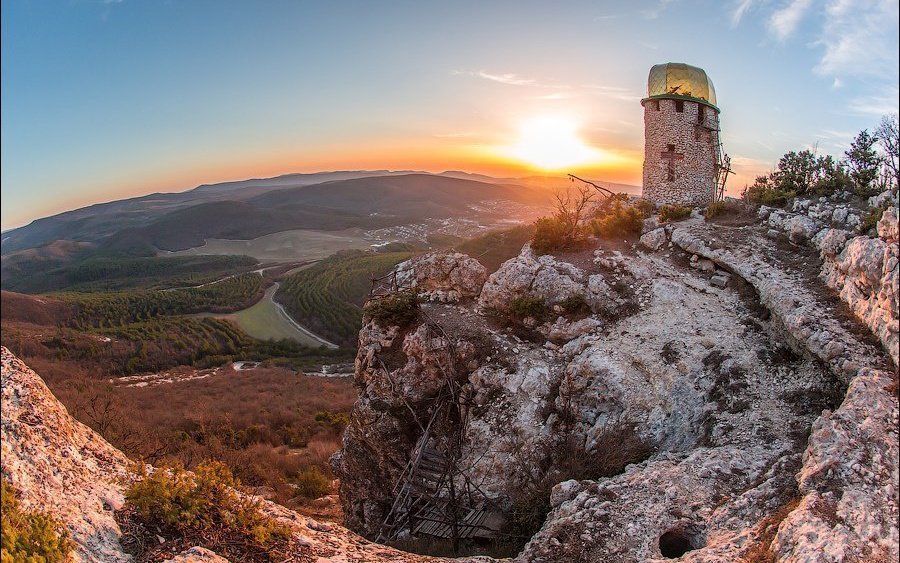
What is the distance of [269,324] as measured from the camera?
215ft

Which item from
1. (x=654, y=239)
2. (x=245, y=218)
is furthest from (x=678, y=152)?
(x=245, y=218)

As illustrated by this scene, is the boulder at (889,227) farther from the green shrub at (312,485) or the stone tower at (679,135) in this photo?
the green shrub at (312,485)

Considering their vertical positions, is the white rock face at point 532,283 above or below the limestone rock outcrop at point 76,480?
above

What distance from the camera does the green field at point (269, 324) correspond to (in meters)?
62.0

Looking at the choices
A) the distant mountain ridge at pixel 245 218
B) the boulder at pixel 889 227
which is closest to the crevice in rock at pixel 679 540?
the boulder at pixel 889 227

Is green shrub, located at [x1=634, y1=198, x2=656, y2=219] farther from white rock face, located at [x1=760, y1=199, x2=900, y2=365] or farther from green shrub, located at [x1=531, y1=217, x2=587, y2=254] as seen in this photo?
white rock face, located at [x1=760, y1=199, x2=900, y2=365]

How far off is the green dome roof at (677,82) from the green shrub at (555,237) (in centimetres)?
872

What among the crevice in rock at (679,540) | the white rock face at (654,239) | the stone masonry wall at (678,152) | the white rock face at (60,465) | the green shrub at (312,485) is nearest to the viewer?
the white rock face at (60,465)

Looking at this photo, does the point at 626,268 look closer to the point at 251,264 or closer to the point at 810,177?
the point at 810,177

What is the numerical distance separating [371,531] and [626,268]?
11.7 metres

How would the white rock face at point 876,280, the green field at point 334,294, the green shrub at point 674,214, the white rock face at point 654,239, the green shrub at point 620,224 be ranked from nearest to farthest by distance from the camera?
the white rock face at point 876,280, the white rock face at point 654,239, the green shrub at point 620,224, the green shrub at point 674,214, the green field at point 334,294

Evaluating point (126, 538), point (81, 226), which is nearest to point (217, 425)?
→ point (126, 538)

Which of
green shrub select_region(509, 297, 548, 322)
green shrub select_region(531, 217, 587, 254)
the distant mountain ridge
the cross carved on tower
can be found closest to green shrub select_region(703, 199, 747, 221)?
the cross carved on tower

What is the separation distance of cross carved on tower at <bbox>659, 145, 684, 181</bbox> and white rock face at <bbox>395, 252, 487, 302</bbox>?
11512 mm
